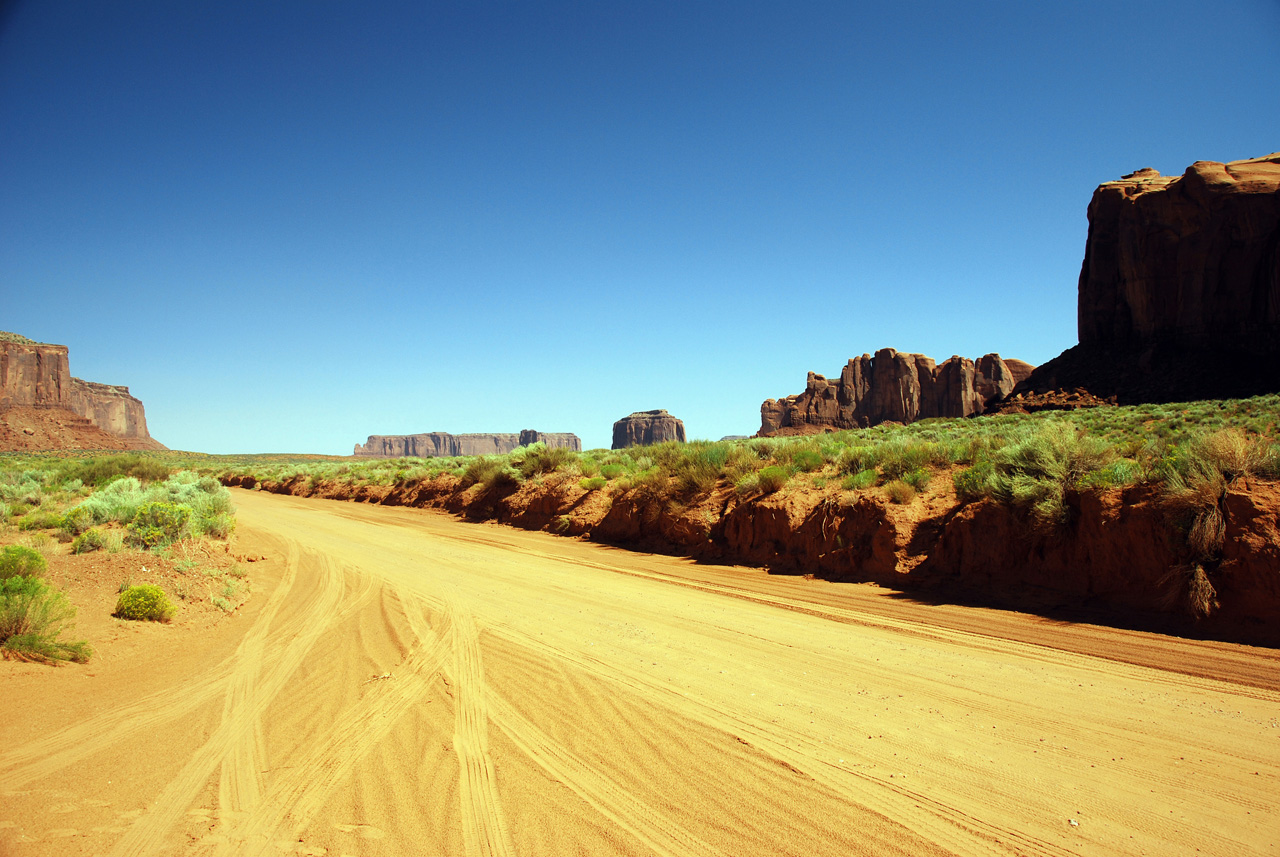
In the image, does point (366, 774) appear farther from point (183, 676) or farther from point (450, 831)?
point (183, 676)

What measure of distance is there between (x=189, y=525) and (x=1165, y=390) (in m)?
62.3

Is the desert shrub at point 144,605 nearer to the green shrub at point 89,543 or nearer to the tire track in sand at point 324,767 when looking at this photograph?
the green shrub at point 89,543

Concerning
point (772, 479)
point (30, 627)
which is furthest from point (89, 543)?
point (772, 479)

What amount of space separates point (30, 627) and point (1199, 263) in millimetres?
72867

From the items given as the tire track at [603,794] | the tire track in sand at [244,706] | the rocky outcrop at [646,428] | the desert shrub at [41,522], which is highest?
the rocky outcrop at [646,428]

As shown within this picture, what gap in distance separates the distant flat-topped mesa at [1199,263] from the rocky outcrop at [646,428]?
115068 millimetres

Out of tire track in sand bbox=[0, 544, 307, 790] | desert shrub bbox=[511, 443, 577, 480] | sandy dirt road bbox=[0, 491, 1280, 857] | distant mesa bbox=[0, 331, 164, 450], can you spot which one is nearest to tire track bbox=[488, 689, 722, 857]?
sandy dirt road bbox=[0, 491, 1280, 857]

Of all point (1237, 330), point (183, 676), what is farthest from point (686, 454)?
point (1237, 330)

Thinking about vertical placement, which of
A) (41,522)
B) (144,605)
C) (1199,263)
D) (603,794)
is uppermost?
(1199,263)

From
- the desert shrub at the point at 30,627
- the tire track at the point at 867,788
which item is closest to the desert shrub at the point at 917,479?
the tire track at the point at 867,788

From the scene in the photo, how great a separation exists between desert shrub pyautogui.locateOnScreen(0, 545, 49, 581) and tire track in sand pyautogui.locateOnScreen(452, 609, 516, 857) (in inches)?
208

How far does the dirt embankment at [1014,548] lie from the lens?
6.85 m

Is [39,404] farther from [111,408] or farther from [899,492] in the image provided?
[899,492]

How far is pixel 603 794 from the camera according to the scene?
4020 millimetres
